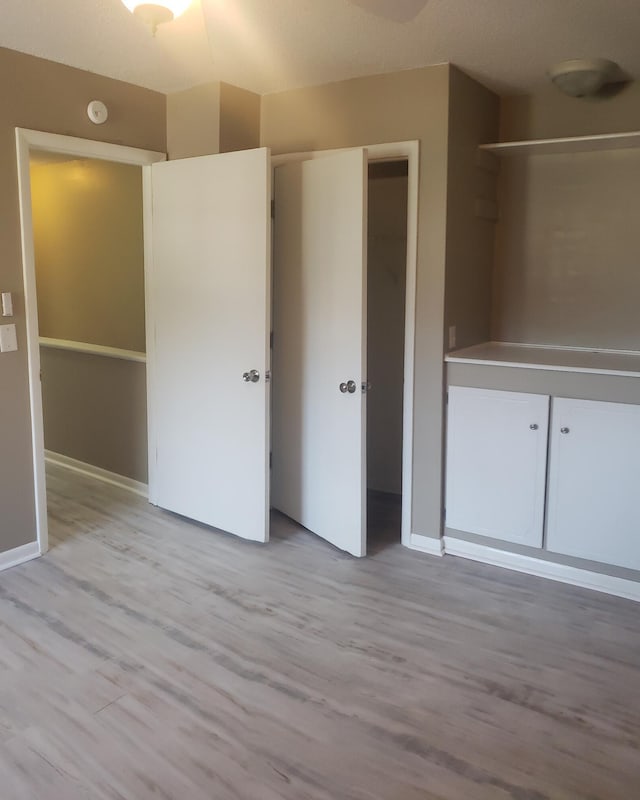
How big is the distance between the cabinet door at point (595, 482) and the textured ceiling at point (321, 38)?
1.53 metres

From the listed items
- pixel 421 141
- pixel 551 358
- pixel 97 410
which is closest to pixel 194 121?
pixel 421 141

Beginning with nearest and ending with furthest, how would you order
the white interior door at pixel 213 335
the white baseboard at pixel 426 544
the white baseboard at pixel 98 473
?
the white interior door at pixel 213 335
the white baseboard at pixel 426 544
the white baseboard at pixel 98 473

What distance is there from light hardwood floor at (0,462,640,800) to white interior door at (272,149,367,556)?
0.31 metres

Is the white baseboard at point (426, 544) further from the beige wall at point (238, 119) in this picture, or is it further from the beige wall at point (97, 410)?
the beige wall at point (238, 119)

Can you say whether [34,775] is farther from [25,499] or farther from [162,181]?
[162,181]

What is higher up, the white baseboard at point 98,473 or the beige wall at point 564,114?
the beige wall at point 564,114

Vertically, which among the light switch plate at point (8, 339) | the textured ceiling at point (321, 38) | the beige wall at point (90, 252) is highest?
the textured ceiling at point (321, 38)

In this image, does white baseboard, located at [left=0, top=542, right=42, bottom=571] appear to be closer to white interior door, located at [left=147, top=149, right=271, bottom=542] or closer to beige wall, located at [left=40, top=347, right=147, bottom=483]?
white interior door, located at [left=147, top=149, right=271, bottom=542]

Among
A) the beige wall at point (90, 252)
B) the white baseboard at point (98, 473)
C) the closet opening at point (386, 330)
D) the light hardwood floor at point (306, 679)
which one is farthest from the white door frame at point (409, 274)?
the white baseboard at point (98, 473)

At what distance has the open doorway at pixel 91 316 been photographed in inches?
173

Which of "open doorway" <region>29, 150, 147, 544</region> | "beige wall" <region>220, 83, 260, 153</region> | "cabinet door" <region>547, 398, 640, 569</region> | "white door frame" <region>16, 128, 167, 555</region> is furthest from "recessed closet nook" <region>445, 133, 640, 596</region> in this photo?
"open doorway" <region>29, 150, 147, 544</region>

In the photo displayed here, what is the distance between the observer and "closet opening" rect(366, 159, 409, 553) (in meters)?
4.41

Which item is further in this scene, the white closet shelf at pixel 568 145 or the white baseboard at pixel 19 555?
the white baseboard at pixel 19 555

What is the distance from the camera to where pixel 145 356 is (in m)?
4.28
